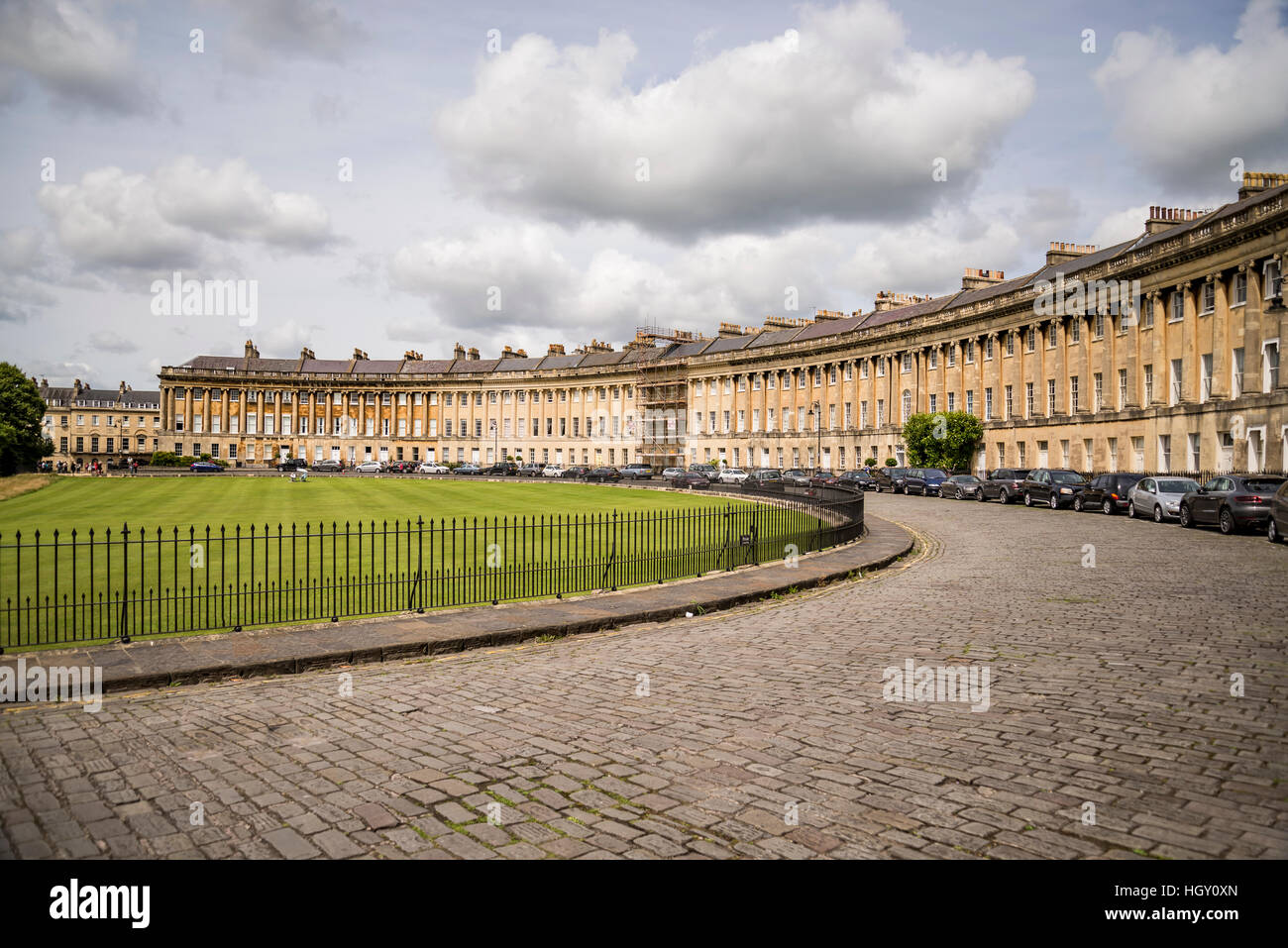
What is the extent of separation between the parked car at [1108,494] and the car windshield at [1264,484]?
6553 mm

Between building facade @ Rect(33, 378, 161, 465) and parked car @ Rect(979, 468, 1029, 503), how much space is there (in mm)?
135107

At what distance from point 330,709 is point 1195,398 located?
154 ft

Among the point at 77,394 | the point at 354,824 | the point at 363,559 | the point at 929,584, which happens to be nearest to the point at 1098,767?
the point at 354,824

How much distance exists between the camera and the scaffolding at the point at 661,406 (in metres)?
98.1

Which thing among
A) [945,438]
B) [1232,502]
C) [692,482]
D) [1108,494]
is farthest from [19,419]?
[1232,502]

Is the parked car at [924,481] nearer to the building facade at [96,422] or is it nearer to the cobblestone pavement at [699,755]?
the cobblestone pavement at [699,755]

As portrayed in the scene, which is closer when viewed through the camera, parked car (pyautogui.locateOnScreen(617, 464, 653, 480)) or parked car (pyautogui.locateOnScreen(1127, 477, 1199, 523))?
parked car (pyautogui.locateOnScreen(1127, 477, 1199, 523))

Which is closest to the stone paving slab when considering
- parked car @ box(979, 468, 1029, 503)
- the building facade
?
parked car @ box(979, 468, 1029, 503)

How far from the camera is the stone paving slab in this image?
324 inches

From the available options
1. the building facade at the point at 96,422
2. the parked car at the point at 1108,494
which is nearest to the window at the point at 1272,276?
the parked car at the point at 1108,494

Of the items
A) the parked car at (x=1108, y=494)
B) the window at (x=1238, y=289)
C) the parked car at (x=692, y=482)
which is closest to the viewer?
the parked car at (x=1108, y=494)

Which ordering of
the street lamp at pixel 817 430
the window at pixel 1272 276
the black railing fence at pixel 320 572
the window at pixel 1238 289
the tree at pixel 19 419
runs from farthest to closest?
the street lamp at pixel 817 430
the tree at pixel 19 419
the window at pixel 1238 289
the window at pixel 1272 276
the black railing fence at pixel 320 572

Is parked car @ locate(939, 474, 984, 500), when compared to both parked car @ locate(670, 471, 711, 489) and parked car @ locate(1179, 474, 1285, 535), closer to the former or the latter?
parked car @ locate(670, 471, 711, 489)
